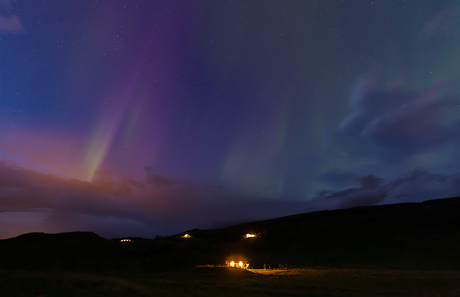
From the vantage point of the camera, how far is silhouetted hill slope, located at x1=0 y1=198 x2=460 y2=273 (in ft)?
163

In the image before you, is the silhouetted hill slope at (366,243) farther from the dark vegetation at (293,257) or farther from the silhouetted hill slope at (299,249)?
the dark vegetation at (293,257)

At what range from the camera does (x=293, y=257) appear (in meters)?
60.3

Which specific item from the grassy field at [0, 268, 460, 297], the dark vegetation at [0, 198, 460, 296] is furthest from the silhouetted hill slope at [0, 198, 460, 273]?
the grassy field at [0, 268, 460, 297]

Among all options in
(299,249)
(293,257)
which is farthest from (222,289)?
(299,249)

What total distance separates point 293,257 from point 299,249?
23.5 feet

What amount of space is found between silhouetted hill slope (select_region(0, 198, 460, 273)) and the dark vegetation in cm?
15

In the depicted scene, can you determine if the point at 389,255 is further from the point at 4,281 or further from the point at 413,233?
the point at 4,281

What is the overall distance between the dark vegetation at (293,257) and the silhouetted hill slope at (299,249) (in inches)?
5.8

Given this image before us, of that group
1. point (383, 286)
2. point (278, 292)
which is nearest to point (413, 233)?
point (383, 286)

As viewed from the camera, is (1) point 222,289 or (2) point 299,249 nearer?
(1) point 222,289

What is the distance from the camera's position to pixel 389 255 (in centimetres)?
5259

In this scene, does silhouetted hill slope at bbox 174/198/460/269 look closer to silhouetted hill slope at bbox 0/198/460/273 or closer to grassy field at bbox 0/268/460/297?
silhouetted hill slope at bbox 0/198/460/273

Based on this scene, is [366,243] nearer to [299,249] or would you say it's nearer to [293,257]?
[299,249]

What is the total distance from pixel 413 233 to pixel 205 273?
47.9m
